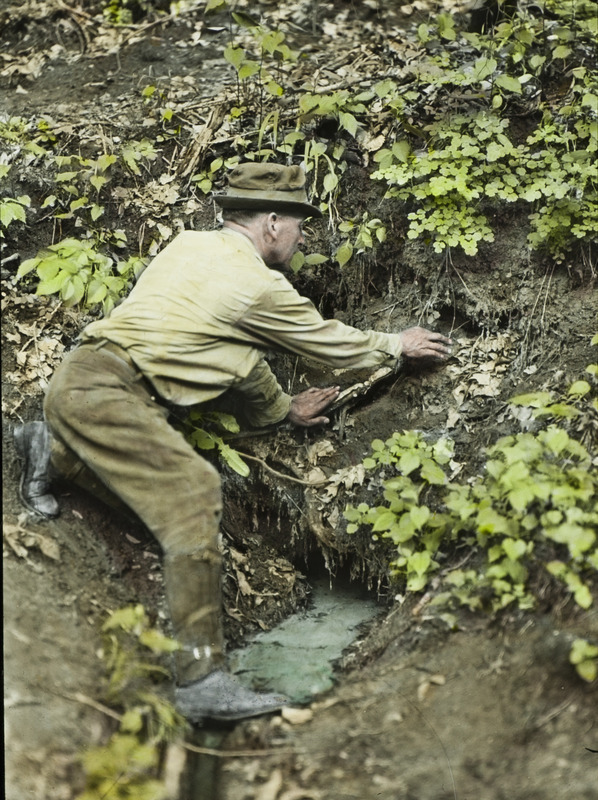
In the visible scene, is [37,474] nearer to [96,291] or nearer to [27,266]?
[96,291]

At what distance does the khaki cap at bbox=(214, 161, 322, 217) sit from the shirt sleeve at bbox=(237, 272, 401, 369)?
16.3 inches

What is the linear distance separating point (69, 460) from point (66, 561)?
485 mm

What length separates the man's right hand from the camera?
15.3 feet

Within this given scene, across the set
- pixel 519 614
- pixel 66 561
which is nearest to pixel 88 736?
pixel 66 561

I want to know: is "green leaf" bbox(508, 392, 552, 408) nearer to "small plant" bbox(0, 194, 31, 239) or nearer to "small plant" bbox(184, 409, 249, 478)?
"small plant" bbox(184, 409, 249, 478)

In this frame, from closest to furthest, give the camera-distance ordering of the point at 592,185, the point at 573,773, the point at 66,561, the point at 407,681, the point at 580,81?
the point at 573,773, the point at 407,681, the point at 66,561, the point at 592,185, the point at 580,81

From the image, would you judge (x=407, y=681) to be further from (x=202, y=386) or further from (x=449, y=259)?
(x=449, y=259)

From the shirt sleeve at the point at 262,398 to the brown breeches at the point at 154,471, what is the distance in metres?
0.53

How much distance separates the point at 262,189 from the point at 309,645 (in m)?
2.35

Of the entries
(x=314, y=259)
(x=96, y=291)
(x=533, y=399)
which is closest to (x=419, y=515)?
(x=533, y=399)

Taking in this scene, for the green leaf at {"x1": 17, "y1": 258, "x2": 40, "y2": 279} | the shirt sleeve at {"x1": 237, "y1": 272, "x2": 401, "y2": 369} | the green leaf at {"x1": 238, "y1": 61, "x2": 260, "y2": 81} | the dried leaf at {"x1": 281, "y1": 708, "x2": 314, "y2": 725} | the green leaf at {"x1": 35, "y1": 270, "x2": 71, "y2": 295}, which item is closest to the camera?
the dried leaf at {"x1": 281, "y1": 708, "x2": 314, "y2": 725}

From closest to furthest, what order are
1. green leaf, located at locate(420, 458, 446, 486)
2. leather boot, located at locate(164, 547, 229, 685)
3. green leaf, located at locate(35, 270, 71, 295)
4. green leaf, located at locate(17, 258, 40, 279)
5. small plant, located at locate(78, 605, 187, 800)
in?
small plant, located at locate(78, 605, 187, 800)
leather boot, located at locate(164, 547, 229, 685)
green leaf, located at locate(420, 458, 446, 486)
green leaf, located at locate(35, 270, 71, 295)
green leaf, located at locate(17, 258, 40, 279)

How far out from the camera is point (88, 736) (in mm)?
3455

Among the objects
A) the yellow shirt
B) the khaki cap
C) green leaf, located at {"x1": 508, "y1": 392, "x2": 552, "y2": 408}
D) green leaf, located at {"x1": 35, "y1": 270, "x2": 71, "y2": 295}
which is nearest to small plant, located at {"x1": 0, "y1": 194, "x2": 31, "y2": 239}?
green leaf, located at {"x1": 35, "y1": 270, "x2": 71, "y2": 295}
